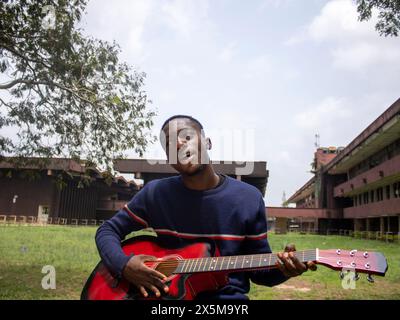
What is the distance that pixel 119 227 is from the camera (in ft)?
8.60

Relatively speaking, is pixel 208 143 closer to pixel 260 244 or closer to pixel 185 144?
pixel 185 144

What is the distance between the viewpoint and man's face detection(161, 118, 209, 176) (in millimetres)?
2453

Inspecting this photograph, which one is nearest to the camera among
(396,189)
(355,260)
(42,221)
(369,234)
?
(355,260)

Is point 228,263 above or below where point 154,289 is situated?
above

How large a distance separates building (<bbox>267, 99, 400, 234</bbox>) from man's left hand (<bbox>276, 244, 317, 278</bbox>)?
20610 millimetres

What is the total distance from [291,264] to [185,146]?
0.94 meters

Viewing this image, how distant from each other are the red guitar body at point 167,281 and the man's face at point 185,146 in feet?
1.56

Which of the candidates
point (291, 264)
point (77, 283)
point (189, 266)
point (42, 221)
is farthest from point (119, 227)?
Answer: point (42, 221)

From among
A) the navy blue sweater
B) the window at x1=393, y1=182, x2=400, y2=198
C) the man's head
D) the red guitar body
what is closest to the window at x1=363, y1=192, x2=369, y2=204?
the window at x1=393, y1=182, x2=400, y2=198

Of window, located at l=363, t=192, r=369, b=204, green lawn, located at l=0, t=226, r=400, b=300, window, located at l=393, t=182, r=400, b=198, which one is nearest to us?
green lawn, located at l=0, t=226, r=400, b=300

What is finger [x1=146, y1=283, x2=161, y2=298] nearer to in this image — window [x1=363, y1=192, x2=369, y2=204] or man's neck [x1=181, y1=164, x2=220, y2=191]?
man's neck [x1=181, y1=164, x2=220, y2=191]

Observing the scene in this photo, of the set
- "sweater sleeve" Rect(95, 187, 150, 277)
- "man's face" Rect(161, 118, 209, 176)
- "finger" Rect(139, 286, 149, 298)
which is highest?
"man's face" Rect(161, 118, 209, 176)

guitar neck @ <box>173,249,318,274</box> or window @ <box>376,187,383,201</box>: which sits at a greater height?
window @ <box>376,187,383,201</box>
